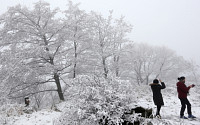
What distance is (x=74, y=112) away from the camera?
510cm

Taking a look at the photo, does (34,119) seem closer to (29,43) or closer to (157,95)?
(157,95)

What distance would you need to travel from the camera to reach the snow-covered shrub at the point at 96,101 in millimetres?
4828

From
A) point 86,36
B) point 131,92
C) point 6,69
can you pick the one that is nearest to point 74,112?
point 131,92

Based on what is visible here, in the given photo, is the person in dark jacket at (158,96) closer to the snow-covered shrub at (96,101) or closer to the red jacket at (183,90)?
the red jacket at (183,90)

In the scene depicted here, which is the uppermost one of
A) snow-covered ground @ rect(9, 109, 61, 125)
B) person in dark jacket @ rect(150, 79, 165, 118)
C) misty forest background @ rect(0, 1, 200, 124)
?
misty forest background @ rect(0, 1, 200, 124)

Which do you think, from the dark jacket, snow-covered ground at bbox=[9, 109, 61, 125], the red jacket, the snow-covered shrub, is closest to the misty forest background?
the snow-covered shrub

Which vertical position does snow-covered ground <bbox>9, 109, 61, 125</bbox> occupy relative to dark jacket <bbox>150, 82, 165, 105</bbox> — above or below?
below

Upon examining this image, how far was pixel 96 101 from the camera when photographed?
505cm

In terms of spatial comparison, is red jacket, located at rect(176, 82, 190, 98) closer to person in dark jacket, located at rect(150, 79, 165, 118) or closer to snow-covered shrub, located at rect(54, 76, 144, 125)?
person in dark jacket, located at rect(150, 79, 165, 118)

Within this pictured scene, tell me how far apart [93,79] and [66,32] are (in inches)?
294

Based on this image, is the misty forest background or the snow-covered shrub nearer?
the snow-covered shrub

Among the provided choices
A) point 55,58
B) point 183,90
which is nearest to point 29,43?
point 55,58

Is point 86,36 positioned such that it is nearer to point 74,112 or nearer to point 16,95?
point 16,95

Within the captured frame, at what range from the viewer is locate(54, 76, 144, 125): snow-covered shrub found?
15.8ft
